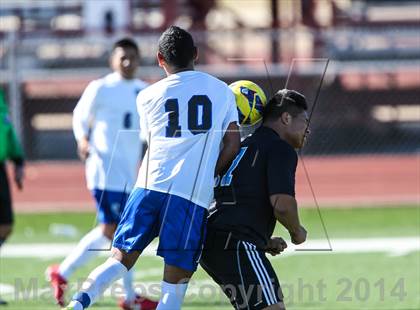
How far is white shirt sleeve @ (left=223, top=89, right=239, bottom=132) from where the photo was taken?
5.82 meters

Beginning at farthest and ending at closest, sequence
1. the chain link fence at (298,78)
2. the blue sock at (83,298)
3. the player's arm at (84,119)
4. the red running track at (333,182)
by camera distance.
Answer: the chain link fence at (298,78) → the red running track at (333,182) → the player's arm at (84,119) → the blue sock at (83,298)

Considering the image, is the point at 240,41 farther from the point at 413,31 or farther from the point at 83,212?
the point at 83,212

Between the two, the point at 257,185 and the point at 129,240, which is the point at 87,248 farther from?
the point at 257,185

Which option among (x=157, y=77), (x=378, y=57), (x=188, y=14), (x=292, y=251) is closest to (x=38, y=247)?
(x=292, y=251)

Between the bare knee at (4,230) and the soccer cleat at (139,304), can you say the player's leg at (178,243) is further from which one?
the bare knee at (4,230)

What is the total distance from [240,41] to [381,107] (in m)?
2.58

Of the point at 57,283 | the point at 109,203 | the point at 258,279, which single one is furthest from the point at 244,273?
the point at 109,203

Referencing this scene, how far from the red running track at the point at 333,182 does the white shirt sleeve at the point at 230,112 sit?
32.8ft

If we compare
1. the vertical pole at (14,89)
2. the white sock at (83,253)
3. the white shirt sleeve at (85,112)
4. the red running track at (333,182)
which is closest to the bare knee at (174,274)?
the white sock at (83,253)

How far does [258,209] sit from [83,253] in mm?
2821

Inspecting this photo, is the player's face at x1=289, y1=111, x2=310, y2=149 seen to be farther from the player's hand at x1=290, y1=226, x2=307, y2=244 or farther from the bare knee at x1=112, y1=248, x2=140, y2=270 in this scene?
the bare knee at x1=112, y1=248, x2=140, y2=270

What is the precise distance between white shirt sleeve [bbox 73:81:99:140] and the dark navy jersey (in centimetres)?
307

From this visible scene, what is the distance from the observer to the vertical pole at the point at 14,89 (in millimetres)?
16094

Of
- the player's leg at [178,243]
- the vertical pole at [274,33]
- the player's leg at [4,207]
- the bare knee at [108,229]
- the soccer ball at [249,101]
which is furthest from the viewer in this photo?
the vertical pole at [274,33]
